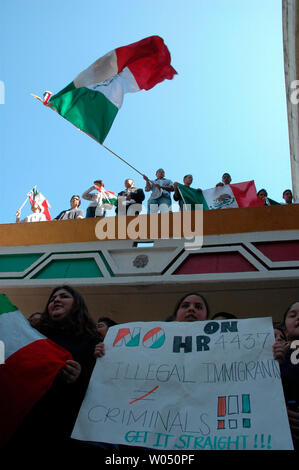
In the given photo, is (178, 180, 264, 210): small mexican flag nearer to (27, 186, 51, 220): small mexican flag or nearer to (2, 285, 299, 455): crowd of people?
(27, 186, 51, 220): small mexican flag

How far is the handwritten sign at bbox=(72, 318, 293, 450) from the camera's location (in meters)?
4.22

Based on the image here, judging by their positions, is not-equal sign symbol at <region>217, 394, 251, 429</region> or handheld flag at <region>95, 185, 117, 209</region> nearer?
not-equal sign symbol at <region>217, 394, 251, 429</region>

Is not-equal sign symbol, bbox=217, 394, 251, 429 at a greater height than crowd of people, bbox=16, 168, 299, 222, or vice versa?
crowd of people, bbox=16, 168, 299, 222

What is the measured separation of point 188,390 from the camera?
4.63 m

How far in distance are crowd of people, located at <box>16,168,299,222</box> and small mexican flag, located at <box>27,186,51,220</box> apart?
1.99 feet

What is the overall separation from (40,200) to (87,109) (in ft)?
6.95

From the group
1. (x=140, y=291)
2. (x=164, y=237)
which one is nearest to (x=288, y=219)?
(x=164, y=237)

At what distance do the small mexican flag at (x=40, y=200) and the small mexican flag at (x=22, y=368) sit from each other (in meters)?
4.78

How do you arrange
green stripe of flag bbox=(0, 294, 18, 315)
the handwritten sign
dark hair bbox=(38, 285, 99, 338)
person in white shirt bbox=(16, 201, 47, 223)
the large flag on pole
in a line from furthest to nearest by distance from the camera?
person in white shirt bbox=(16, 201, 47, 223) < the large flag on pole < dark hair bbox=(38, 285, 99, 338) < green stripe of flag bbox=(0, 294, 18, 315) < the handwritten sign

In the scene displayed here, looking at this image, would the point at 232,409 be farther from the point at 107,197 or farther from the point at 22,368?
the point at 107,197

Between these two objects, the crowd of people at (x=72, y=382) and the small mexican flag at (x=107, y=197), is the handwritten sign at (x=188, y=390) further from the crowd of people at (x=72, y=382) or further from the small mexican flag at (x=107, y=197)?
the small mexican flag at (x=107, y=197)

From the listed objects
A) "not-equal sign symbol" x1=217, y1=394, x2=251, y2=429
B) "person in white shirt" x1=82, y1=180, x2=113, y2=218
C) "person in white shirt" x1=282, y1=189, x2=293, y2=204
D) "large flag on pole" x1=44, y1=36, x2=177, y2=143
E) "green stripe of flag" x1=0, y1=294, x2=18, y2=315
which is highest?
"large flag on pole" x1=44, y1=36, x2=177, y2=143

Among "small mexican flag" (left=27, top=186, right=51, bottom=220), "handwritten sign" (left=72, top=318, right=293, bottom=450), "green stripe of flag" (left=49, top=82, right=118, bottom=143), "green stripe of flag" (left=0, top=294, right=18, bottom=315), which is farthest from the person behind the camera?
"small mexican flag" (left=27, top=186, right=51, bottom=220)

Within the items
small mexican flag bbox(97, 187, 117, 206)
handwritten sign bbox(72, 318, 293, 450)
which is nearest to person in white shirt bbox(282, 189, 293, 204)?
small mexican flag bbox(97, 187, 117, 206)
